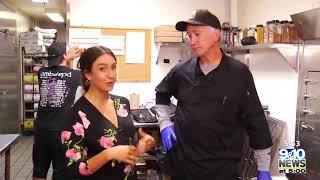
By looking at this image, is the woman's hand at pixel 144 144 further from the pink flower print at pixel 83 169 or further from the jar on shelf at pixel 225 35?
the jar on shelf at pixel 225 35

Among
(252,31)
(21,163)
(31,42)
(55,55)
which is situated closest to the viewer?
(252,31)

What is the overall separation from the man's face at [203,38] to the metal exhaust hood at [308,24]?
0.70m

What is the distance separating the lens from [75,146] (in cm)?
133

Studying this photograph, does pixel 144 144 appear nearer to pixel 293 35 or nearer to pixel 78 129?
pixel 78 129

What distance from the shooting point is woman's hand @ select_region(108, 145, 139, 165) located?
1321 mm

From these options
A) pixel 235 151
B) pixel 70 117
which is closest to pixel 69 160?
pixel 70 117

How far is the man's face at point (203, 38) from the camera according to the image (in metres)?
1.76

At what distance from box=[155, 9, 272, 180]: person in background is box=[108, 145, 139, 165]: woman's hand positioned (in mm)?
514

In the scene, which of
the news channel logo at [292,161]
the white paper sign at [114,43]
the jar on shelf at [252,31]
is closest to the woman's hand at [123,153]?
the news channel logo at [292,161]

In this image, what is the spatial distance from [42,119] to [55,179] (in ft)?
Answer: 1.82

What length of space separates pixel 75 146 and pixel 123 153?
199 mm

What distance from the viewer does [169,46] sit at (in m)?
3.74

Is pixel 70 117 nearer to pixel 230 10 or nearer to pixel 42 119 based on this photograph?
pixel 42 119

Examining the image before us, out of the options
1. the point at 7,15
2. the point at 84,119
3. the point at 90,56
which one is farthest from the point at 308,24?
the point at 7,15
